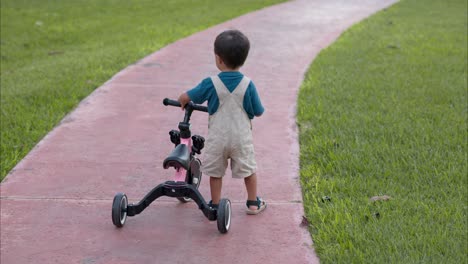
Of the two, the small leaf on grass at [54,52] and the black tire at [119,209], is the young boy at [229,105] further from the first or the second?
the small leaf on grass at [54,52]

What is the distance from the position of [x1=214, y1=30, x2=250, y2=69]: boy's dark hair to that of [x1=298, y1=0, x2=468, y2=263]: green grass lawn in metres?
1.12

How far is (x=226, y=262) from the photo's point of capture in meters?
3.99

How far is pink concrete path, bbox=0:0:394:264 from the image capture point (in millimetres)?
4148

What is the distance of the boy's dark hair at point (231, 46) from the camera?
4.12 metres

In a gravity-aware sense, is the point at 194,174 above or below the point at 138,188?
above

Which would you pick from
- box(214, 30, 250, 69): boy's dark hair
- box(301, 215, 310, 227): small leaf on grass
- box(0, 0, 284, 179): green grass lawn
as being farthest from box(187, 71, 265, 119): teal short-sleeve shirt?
box(0, 0, 284, 179): green grass lawn

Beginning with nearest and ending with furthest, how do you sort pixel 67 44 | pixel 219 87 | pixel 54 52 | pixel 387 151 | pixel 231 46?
pixel 231 46
pixel 219 87
pixel 387 151
pixel 54 52
pixel 67 44

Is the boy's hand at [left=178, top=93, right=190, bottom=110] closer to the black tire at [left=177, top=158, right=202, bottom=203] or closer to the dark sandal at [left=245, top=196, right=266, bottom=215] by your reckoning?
the black tire at [left=177, top=158, right=202, bottom=203]

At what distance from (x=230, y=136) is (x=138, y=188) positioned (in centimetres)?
106

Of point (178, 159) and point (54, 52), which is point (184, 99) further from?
Answer: point (54, 52)

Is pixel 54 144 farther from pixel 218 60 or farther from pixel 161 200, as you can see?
pixel 218 60

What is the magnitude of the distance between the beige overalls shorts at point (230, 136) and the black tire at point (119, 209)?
1.76 ft

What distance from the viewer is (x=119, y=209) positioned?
4324 mm

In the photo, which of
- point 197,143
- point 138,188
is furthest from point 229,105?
point 138,188
